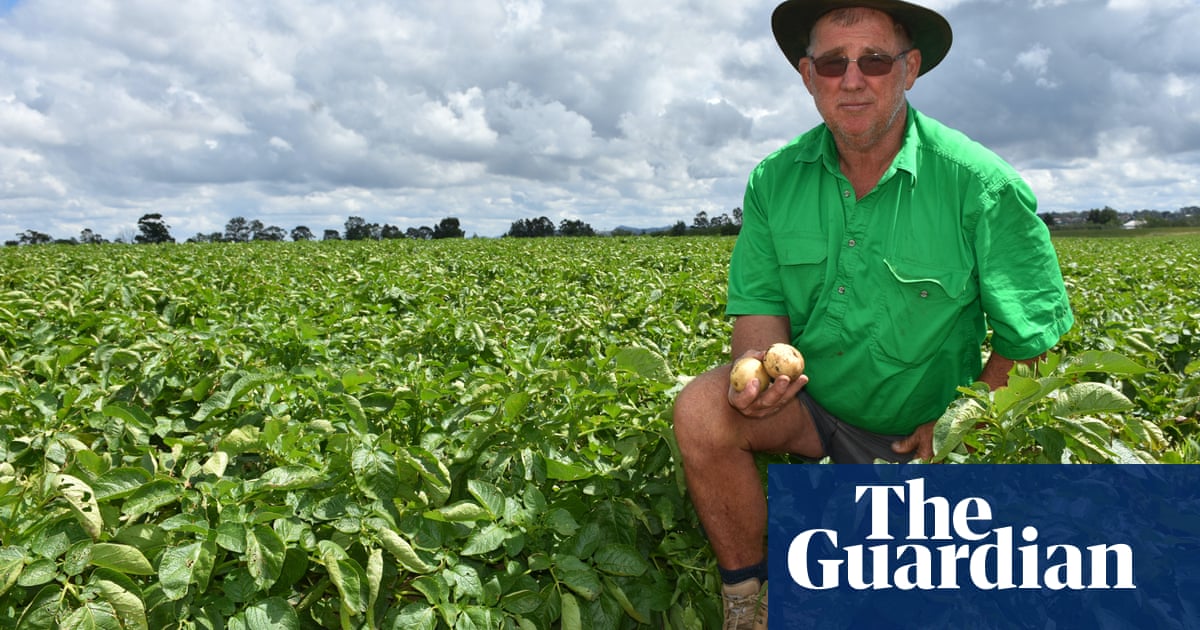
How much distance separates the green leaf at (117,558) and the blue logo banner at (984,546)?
1.49 m

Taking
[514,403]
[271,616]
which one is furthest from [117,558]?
[514,403]

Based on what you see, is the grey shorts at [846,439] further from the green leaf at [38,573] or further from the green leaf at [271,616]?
the green leaf at [38,573]

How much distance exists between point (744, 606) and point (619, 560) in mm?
396

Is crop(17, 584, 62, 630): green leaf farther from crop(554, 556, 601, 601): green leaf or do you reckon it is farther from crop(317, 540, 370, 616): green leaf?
crop(554, 556, 601, 601): green leaf

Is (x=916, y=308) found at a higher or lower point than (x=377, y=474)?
higher

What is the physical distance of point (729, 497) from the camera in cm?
220

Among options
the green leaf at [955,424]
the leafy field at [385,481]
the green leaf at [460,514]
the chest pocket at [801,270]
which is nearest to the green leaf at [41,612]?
the leafy field at [385,481]

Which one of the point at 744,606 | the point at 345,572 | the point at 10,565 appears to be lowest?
the point at 744,606

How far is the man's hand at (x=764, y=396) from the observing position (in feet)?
6.81

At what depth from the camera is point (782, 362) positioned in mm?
2150

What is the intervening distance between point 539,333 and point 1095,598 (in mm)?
2921

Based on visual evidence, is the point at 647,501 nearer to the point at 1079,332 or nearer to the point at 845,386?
the point at 845,386

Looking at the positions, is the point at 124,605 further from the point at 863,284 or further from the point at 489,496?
the point at 863,284

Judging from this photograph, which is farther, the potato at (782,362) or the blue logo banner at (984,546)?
the potato at (782,362)
